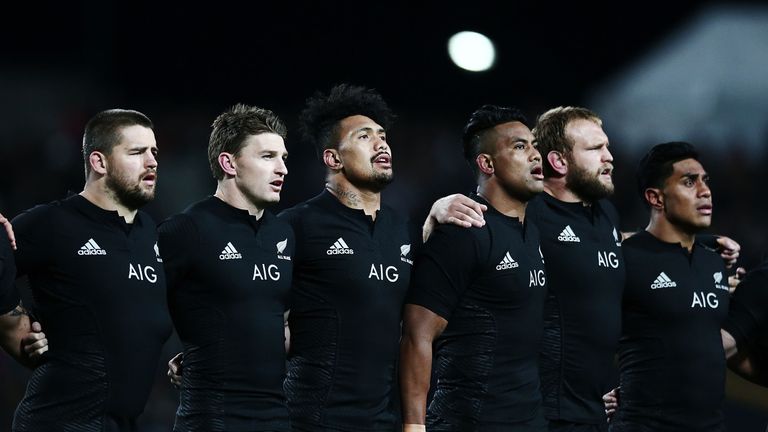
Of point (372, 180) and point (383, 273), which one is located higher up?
point (372, 180)

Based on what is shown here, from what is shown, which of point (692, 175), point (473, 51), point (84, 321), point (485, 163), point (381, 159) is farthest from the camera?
point (473, 51)

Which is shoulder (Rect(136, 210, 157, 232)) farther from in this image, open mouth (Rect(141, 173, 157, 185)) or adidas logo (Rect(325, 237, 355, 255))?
adidas logo (Rect(325, 237, 355, 255))

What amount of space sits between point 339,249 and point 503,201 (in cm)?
95

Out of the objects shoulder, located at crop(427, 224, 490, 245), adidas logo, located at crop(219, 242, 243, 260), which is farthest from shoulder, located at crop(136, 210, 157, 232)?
shoulder, located at crop(427, 224, 490, 245)

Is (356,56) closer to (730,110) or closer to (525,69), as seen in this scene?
(525,69)

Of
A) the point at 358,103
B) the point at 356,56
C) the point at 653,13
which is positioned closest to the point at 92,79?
the point at 356,56

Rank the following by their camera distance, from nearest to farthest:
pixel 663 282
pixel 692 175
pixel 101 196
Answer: pixel 101 196, pixel 663 282, pixel 692 175

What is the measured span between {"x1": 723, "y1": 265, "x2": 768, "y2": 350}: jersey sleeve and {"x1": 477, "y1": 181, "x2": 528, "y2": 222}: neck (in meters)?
1.55

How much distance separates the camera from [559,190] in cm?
697

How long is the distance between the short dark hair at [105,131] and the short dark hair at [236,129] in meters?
0.44

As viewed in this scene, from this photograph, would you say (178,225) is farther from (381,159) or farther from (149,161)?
(381,159)

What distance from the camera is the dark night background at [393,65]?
14.6 m

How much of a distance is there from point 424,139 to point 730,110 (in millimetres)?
3591

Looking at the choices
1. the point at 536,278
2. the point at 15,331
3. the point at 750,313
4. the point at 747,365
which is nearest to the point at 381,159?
the point at 536,278
